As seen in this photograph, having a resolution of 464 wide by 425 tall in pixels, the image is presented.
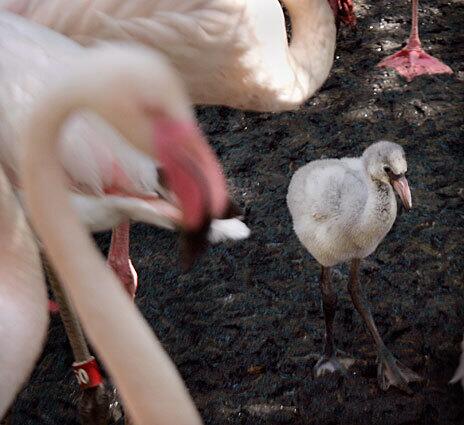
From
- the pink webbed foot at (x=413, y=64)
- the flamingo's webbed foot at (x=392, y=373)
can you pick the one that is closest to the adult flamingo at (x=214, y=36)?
the flamingo's webbed foot at (x=392, y=373)

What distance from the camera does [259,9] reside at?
7.29 ft

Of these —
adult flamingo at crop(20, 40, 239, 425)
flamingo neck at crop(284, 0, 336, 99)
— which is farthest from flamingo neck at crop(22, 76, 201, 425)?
flamingo neck at crop(284, 0, 336, 99)

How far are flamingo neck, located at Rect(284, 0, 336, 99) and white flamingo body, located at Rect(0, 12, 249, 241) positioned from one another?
2.25 feet

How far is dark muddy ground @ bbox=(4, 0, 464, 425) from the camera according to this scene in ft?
7.38

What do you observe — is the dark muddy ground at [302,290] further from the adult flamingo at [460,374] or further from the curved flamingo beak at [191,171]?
the curved flamingo beak at [191,171]

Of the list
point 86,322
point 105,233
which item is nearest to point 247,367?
point 105,233

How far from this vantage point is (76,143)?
1.88m

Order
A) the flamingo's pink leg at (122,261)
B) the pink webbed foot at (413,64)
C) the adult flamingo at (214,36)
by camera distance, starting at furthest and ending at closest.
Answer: the pink webbed foot at (413,64)
the flamingo's pink leg at (122,261)
the adult flamingo at (214,36)

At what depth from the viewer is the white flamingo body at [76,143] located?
6.12ft

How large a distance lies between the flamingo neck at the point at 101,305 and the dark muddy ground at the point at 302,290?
1.08 metres

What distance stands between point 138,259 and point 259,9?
0.89 meters

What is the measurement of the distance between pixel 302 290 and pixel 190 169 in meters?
1.43

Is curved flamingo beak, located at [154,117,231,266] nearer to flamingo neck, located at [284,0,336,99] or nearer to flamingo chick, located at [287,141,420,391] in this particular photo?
flamingo chick, located at [287,141,420,391]

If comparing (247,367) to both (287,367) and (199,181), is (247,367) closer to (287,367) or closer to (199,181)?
(287,367)
